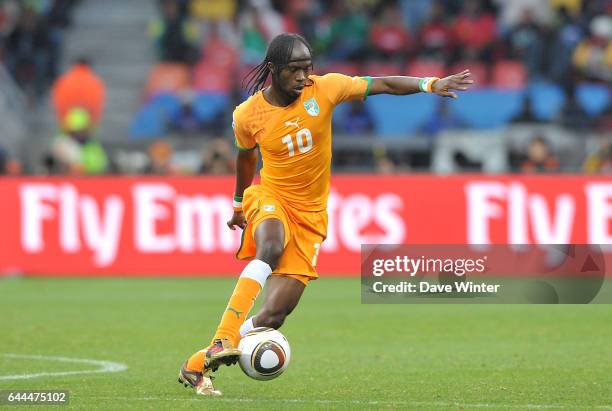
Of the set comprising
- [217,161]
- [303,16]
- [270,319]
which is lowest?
[270,319]

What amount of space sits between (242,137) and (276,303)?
1.14m

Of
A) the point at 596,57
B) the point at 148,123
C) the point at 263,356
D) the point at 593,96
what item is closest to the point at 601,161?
the point at 593,96

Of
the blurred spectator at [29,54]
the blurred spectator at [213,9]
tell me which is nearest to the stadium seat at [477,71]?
the blurred spectator at [213,9]

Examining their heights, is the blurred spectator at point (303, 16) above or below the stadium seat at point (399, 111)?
above

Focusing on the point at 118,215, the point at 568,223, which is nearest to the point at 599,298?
the point at 568,223

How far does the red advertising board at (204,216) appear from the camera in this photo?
1827 cm

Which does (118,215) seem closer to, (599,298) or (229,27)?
(599,298)

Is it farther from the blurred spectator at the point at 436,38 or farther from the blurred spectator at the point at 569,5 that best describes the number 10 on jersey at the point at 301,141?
the blurred spectator at the point at 569,5

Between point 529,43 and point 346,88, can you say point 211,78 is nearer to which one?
point 529,43

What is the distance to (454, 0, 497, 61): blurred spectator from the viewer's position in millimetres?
24719

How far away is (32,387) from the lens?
8.98 m

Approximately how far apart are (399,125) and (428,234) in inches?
262

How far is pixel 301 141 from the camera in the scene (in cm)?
878

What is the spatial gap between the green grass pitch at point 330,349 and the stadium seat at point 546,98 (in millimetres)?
7284
